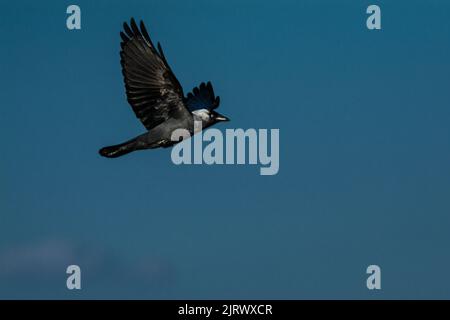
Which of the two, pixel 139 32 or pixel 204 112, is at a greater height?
pixel 139 32

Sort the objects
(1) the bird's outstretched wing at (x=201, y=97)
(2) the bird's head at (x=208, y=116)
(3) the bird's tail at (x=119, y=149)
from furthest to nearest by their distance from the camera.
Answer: (1) the bird's outstretched wing at (x=201, y=97) → (2) the bird's head at (x=208, y=116) → (3) the bird's tail at (x=119, y=149)

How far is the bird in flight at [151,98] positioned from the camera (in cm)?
2398

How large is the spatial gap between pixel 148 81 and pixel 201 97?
5.64 feet

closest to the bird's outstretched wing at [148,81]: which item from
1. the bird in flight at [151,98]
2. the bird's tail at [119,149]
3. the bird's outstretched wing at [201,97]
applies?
the bird in flight at [151,98]

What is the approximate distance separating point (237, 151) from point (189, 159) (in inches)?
43.1

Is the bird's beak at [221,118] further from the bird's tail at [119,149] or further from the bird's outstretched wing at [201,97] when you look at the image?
the bird's tail at [119,149]

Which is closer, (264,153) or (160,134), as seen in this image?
(160,134)

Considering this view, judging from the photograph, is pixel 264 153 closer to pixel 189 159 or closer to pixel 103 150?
pixel 189 159

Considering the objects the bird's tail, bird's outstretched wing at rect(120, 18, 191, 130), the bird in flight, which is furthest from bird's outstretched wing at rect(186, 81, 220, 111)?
the bird's tail

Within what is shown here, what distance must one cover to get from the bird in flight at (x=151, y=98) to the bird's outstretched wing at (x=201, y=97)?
694 millimetres
